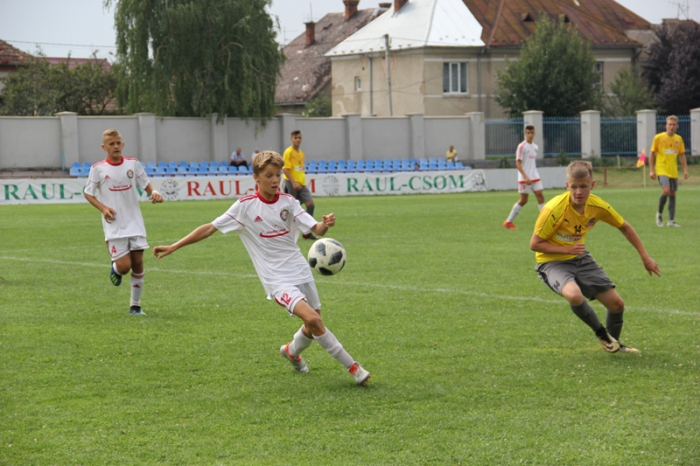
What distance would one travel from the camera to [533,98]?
50719 mm

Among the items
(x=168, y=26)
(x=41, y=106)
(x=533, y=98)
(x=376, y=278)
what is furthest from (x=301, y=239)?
(x=41, y=106)

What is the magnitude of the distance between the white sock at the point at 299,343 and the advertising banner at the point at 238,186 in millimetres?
22236

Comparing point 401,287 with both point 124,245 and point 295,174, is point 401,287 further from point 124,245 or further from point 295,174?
point 295,174

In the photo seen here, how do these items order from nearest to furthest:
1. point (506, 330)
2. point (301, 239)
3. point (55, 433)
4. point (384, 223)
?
point (55, 433), point (506, 330), point (301, 239), point (384, 223)

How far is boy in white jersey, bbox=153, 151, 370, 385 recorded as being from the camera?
20.6 feet

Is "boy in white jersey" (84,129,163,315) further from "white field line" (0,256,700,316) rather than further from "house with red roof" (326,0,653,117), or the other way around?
"house with red roof" (326,0,653,117)

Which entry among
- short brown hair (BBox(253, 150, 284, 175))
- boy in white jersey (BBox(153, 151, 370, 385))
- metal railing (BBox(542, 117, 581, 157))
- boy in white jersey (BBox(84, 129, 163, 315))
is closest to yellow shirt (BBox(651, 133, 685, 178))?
boy in white jersey (BBox(84, 129, 163, 315))

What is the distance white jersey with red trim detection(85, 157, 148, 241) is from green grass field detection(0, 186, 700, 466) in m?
0.89

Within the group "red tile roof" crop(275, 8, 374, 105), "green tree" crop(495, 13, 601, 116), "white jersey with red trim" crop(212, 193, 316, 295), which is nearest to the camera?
"white jersey with red trim" crop(212, 193, 316, 295)

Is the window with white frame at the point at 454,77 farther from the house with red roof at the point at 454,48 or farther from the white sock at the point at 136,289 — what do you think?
the white sock at the point at 136,289

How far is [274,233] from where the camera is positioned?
644 cm

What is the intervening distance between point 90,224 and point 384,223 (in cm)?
668

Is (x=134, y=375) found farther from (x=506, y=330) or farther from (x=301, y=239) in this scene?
(x=301, y=239)

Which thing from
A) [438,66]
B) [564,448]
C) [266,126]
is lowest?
[564,448]
